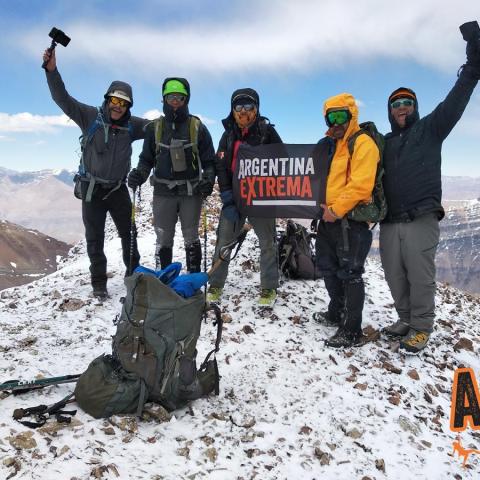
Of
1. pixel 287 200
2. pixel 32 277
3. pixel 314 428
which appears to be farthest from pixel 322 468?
pixel 32 277

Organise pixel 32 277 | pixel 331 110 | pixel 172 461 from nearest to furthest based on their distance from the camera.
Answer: pixel 172 461 → pixel 331 110 → pixel 32 277

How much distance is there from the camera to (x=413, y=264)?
21.6ft

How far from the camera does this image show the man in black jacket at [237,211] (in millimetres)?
7590

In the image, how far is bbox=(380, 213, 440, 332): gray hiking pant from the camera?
21.2 feet

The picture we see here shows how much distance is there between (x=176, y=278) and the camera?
5.05 m

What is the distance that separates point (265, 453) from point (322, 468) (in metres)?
0.66

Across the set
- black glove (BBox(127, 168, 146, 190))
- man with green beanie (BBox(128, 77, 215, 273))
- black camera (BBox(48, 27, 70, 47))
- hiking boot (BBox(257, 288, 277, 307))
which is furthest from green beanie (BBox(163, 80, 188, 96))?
hiking boot (BBox(257, 288, 277, 307))

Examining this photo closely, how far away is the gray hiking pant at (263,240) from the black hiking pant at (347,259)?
43.4 inches

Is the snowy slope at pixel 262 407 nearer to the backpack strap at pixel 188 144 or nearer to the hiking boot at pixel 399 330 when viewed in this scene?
the hiking boot at pixel 399 330

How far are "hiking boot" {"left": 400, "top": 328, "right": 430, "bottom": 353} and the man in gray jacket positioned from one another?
5361 mm

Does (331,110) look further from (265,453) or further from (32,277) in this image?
(32,277)

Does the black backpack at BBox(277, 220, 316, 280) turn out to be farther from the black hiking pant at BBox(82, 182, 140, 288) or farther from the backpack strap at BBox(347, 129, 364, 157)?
the backpack strap at BBox(347, 129, 364, 157)

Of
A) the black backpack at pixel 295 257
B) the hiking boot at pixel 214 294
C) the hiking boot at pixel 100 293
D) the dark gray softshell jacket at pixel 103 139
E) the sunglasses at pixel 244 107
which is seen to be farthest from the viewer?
the black backpack at pixel 295 257

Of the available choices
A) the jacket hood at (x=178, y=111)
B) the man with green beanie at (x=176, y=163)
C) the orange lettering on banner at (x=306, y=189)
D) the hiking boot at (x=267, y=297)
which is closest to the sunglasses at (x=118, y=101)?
the man with green beanie at (x=176, y=163)
